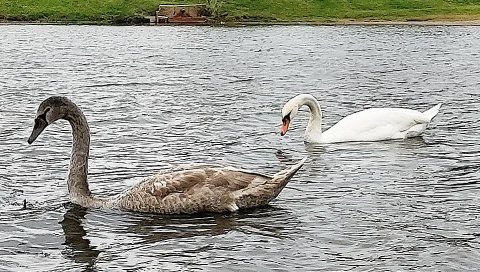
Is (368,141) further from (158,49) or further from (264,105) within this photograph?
(158,49)

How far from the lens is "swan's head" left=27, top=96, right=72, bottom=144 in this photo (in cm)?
1089

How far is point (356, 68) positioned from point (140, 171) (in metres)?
19.0

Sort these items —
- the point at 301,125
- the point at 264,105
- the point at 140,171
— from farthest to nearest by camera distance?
the point at 264,105 < the point at 301,125 < the point at 140,171

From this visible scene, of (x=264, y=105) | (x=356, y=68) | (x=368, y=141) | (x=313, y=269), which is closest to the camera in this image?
(x=313, y=269)

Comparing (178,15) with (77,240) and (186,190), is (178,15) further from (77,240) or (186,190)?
(77,240)

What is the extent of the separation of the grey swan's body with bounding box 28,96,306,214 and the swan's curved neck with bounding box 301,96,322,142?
5100 millimetres

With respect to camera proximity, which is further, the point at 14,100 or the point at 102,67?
the point at 102,67

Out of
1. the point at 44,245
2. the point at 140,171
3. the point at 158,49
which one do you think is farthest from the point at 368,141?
the point at 158,49

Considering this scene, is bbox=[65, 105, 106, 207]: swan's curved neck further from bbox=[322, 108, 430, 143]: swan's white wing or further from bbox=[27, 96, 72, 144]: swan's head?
bbox=[322, 108, 430, 143]: swan's white wing

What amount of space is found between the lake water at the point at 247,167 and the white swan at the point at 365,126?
0.28m

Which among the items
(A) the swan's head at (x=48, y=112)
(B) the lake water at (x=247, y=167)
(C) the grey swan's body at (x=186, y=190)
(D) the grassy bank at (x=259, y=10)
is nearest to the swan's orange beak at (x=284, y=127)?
(B) the lake water at (x=247, y=167)

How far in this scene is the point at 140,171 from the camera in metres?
13.0

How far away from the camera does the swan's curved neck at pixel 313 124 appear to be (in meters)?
16.0

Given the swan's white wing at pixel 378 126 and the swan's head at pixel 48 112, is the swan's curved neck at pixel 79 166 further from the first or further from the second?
the swan's white wing at pixel 378 126
